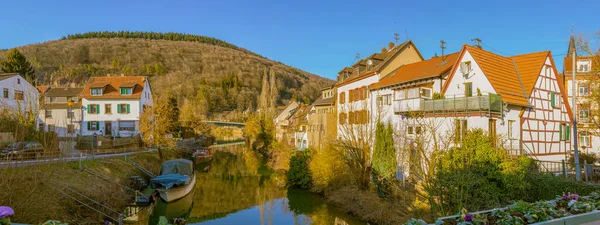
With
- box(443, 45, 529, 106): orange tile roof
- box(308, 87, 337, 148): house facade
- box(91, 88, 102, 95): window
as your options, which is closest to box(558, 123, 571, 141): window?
box(443, 45, 529, 106): orange tile roof

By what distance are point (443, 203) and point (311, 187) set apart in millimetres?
15864

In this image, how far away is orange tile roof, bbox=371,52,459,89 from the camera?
25125 mm

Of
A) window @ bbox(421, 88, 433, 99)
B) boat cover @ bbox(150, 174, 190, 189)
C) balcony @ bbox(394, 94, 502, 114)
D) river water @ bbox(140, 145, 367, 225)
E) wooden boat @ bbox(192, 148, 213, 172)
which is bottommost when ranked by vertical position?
river water @ bbox(140, 145, 367, 225)

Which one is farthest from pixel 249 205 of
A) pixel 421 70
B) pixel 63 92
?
pixel 63 92

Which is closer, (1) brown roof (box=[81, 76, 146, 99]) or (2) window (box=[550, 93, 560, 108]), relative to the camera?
(2) window (box=[550, 93, 560, 108])

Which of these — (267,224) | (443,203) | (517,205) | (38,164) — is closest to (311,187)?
(267,224)

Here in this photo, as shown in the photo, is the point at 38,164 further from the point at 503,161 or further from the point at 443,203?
the point at 503,161

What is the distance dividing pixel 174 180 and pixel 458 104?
803 inches

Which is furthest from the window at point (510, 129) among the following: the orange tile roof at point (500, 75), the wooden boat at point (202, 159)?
the wooden boat at point (202, 159)

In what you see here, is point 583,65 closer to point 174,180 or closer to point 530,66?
point 530,66

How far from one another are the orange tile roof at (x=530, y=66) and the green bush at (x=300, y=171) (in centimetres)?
1727

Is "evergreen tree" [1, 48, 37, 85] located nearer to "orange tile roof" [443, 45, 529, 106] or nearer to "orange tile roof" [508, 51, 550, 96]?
"orange tile roof" [443, 45, 529, 106]

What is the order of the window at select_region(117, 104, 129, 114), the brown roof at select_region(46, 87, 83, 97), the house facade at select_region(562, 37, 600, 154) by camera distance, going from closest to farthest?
the house facade at select_region(562, 37, 600, 154), the window at select_region(117, 104, 129, 114), the brown roof at select_region(46, 87, 83, 97)

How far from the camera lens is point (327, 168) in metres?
27.2
